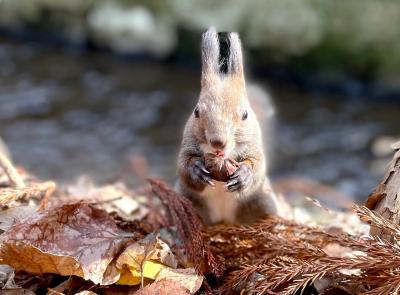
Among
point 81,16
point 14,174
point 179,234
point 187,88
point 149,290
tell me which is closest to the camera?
point 149,290

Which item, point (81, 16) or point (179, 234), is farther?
point (81, 16)

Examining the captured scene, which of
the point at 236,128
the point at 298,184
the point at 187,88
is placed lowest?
the point at 298,184

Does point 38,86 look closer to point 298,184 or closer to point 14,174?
point 298,184

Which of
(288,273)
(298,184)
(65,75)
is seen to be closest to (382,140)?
(298,184)

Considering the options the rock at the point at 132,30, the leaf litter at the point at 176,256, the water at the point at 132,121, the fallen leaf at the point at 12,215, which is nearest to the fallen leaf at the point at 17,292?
the leaf litter at the point at 176,256

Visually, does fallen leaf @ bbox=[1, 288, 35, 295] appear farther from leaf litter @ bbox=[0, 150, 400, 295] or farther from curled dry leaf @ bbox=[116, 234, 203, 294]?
curled dry leaf @ bbox=[116, 234, 203, 294]

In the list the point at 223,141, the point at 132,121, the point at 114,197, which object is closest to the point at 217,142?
the point at 223,141
